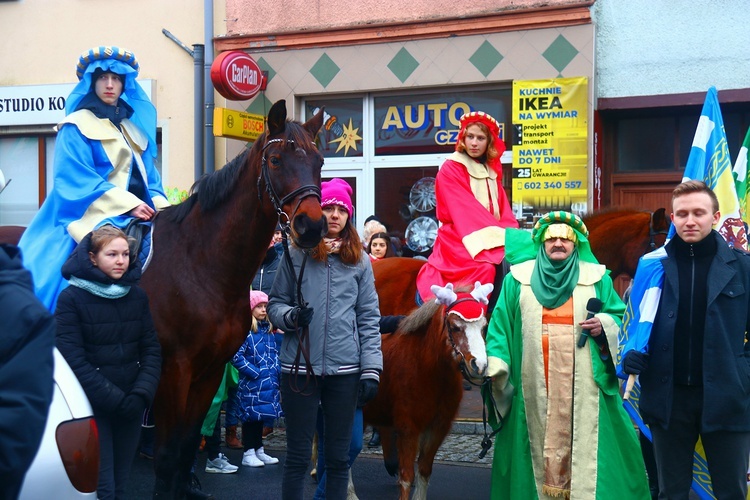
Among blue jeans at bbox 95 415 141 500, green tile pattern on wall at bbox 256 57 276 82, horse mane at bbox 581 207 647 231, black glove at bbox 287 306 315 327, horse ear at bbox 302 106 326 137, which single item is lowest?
blue jeans at bbox 95 415 141 500

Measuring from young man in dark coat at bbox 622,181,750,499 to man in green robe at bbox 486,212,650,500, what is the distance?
0.46 metres

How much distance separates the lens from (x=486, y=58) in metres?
11.3

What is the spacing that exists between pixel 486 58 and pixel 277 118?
22.2ft

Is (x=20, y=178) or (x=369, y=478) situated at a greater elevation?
(x=20, y=178)

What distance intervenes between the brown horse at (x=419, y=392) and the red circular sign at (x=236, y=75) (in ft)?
20.7

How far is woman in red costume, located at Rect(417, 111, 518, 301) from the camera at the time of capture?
20.6 ft

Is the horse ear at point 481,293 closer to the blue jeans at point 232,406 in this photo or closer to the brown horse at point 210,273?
the brown horse at point 210,273

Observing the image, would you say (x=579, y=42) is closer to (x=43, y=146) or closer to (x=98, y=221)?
(x=98, y=221)

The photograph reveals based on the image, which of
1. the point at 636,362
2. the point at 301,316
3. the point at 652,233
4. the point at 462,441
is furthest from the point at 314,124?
the point at 462,441

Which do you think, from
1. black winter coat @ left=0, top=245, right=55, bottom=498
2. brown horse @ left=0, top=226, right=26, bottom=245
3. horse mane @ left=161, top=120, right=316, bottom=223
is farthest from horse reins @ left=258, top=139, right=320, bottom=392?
brown horse @ left=0, top=226, right=26, bottom=245

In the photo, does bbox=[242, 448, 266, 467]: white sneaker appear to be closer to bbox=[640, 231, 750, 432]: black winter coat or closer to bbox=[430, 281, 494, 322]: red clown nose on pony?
bbox=[430, 281, 494, 322]: red clown nose on pony

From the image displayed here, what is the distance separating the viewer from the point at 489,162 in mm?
6648

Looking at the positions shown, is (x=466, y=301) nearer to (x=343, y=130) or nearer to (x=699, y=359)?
(x=699, y=359)

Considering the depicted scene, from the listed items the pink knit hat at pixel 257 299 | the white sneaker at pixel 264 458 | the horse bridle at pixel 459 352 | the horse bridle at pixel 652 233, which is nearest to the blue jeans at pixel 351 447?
the horse bridle at pixel 459 352
